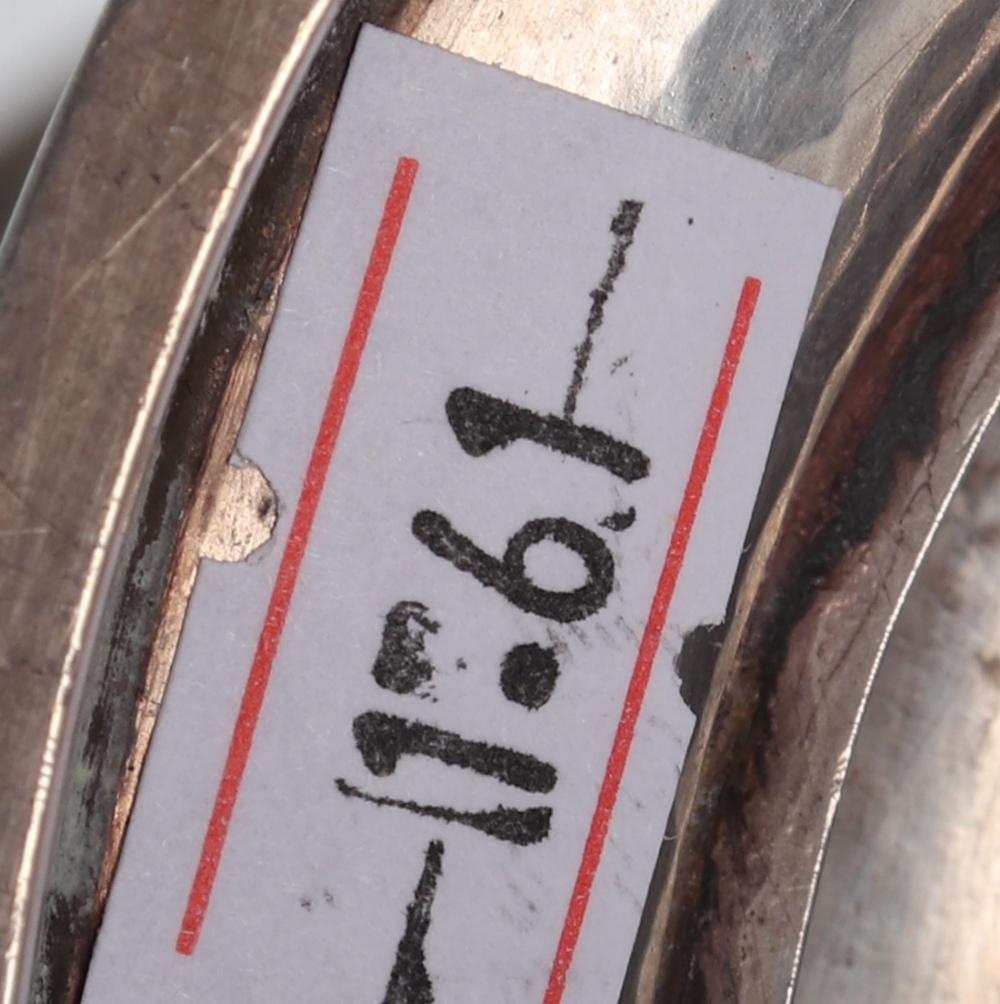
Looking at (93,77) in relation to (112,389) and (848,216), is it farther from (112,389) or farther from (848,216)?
(848,216)

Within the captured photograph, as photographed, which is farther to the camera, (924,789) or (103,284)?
(924,789)

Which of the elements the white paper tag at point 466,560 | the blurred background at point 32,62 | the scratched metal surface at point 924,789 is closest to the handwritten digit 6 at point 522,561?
the white paper tag at point 466,560

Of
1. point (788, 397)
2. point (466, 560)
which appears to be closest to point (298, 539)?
point (466, 560)

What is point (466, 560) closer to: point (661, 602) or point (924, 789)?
point (661, 602)

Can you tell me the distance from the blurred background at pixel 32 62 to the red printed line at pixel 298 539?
174 mm

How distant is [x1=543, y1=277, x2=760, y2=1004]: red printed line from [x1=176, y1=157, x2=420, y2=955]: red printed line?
0.33 ft

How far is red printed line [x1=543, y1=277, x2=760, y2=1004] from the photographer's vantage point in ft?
1.22

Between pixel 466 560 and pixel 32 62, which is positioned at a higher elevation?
pixel 32 62

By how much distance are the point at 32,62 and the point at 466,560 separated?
25 centimetres

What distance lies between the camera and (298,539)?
347mm

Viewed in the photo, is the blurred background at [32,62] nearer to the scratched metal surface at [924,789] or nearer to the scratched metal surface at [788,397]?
the scratched metal surface at [788,397]

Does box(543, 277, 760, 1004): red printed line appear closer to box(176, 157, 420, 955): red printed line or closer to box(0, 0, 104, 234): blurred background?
box(176, 157, 420, 955): red printed line

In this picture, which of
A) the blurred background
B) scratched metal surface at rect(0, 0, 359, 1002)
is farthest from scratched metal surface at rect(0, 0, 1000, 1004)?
the blurred background

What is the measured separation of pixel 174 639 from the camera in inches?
13.5
